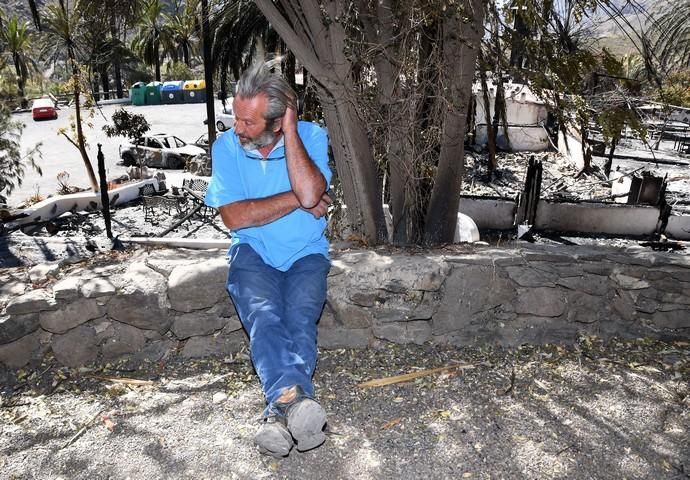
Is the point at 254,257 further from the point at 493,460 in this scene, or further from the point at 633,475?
the point at 633,475

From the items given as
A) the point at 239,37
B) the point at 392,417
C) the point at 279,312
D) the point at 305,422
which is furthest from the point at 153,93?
the point at 305,422

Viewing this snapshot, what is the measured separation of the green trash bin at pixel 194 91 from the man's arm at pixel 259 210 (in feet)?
143

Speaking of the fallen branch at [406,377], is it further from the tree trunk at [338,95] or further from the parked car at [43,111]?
the parked car at [43,111]

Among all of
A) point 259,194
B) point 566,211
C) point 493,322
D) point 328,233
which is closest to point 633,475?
point 493,322

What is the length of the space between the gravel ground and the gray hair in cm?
136

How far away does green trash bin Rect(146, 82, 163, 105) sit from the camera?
42656 millimetres

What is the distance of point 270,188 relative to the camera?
2.91 metres

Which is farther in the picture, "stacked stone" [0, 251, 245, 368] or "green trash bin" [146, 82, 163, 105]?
"green trash bin" [146, 82, 163, 105]

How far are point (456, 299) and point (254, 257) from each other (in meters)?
1.19

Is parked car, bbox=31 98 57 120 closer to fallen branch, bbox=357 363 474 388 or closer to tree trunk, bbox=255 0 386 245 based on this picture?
tree trunk, bbox=255 0 386 245

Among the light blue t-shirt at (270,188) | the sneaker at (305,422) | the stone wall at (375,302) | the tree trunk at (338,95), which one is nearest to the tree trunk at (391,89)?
the tree trunk at (338,95)

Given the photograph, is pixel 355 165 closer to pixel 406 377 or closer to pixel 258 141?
pixel 258 141

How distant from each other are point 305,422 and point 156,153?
2178 centimetres

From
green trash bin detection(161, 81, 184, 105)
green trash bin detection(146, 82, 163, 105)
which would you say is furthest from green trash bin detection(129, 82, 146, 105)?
green trash bin detection(161, 81, 184, 105)
